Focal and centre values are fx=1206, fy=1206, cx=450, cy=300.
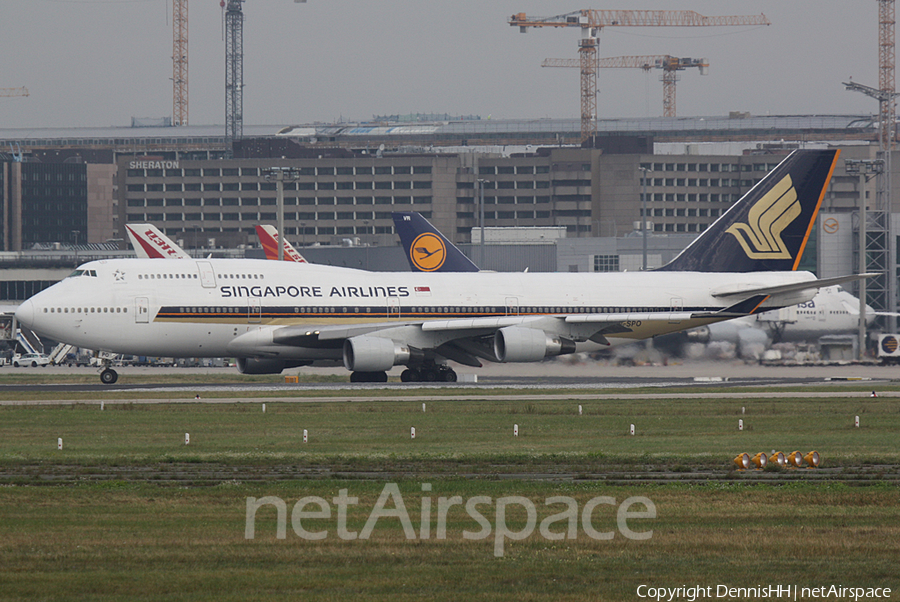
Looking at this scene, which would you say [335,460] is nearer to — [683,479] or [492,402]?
[683,479]

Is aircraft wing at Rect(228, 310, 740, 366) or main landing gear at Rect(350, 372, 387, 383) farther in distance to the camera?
main landing gear at Rect(350, 372, 387, 383)

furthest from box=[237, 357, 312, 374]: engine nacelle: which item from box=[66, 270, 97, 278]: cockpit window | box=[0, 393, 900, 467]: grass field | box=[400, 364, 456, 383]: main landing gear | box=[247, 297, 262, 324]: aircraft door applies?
box=[0, 393, 900, 467]: grass field

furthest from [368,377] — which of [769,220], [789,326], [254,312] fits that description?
[789,326]

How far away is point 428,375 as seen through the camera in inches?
2226

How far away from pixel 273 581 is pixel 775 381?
149ft

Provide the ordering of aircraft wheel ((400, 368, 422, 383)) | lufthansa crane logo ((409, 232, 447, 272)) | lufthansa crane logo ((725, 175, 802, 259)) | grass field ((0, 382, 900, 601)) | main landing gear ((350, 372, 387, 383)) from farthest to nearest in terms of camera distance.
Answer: lufthansa crane logo ((409, 232, 447, 272))
lufthansa crane logo ((725, 175, 802, 259))
aircraft wheel ((400, 368, 422, 383))
main landing gear ((350, 372, 387, 383))
grass field ((0, 382, 900, 601))

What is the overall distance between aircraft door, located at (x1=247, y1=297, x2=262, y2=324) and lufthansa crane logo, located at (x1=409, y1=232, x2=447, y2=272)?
23.0 m

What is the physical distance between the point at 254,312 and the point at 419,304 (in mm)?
7697

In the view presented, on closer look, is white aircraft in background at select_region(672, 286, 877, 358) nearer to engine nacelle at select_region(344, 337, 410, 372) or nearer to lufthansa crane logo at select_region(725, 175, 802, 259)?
lufthansa crane logo at select_region(725, 175, 802, 259)

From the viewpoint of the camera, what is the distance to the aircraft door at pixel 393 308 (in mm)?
54750

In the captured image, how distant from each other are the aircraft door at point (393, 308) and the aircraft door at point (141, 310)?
35.0ft

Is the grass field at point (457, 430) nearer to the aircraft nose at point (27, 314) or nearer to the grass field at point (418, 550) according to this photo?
the grass field at point (418, 550)

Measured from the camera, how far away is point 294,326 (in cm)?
5284

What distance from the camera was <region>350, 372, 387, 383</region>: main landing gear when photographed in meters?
55.9
